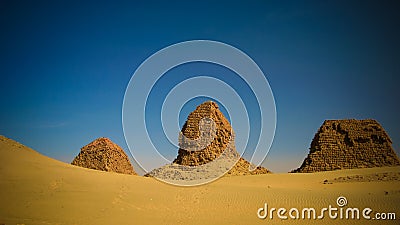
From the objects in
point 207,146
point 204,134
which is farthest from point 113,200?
point 204,134

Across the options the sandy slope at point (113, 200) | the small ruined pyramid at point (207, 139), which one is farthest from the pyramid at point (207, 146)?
the sandy slope at point (113, 200)

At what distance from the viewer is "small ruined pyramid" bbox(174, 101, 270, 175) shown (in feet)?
153

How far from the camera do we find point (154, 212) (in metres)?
13.7

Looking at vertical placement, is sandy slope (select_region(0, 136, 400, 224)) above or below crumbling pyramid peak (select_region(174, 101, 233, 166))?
below

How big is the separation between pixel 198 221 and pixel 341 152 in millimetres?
40517

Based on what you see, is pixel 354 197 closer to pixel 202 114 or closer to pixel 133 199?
pixel 133 199

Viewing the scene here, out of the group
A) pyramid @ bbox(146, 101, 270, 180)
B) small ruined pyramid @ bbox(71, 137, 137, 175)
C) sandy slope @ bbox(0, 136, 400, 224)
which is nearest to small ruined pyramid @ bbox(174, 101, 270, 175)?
pyramid @ bbox(146, 101, 270, 180)

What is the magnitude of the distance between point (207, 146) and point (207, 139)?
1027 millimetres

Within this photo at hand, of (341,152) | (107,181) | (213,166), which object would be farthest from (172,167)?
(107,181)

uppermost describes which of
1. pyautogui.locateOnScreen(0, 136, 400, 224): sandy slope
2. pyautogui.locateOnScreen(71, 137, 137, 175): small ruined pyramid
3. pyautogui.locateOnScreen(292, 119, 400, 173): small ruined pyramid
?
pyautogui.locateOnScreen(292, 119, 400, 173): small ruined pyramid

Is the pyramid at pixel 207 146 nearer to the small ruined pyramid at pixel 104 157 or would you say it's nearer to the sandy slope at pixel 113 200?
the small ruined pyramid at pixel 104 157

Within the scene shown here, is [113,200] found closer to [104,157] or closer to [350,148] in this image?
[104,157]

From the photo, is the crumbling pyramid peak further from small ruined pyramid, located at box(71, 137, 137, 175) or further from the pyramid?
small ruined pyramid, located at box(71, 137, 137, 175)

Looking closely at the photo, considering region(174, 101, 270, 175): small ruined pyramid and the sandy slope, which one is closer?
the sandy slope
